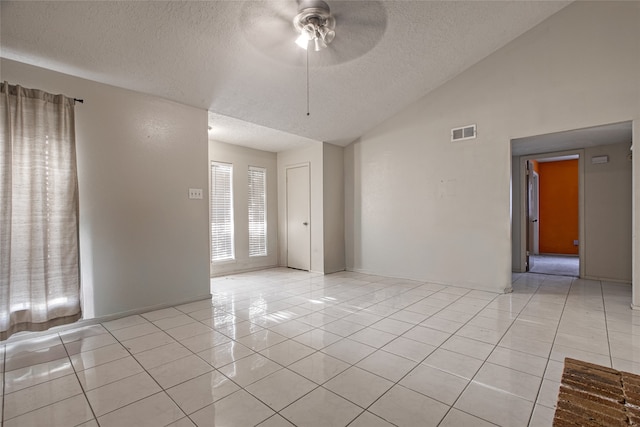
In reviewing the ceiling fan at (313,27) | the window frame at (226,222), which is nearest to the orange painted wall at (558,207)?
the ceiling fan at (313,27)

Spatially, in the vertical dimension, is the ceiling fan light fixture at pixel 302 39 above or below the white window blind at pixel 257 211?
above

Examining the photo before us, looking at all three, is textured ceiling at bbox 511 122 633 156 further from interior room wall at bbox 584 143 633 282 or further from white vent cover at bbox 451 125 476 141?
white vent cover at bbox 451 125 476 141

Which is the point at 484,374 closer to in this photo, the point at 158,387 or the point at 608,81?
the point at 158,387

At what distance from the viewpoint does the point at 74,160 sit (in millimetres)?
2963

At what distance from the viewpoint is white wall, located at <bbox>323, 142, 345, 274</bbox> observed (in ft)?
19.1

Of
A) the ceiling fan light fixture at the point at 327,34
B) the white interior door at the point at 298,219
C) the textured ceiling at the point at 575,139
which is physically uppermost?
the ceiling fan light fixture at the point at 327,34

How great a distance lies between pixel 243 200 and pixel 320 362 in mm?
4389

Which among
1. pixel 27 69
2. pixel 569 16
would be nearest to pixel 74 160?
pixel 27 69

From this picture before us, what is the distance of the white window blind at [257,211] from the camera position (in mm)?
6289

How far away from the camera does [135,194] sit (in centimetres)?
345

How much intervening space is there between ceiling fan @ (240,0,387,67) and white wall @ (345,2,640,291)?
203 centimetres

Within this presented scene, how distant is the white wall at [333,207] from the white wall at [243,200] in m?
1.50

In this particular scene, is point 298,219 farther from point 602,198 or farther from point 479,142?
point 602,198

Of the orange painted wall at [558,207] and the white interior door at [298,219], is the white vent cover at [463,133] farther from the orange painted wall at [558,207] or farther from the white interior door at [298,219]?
the orange painted wall at [558,207]
